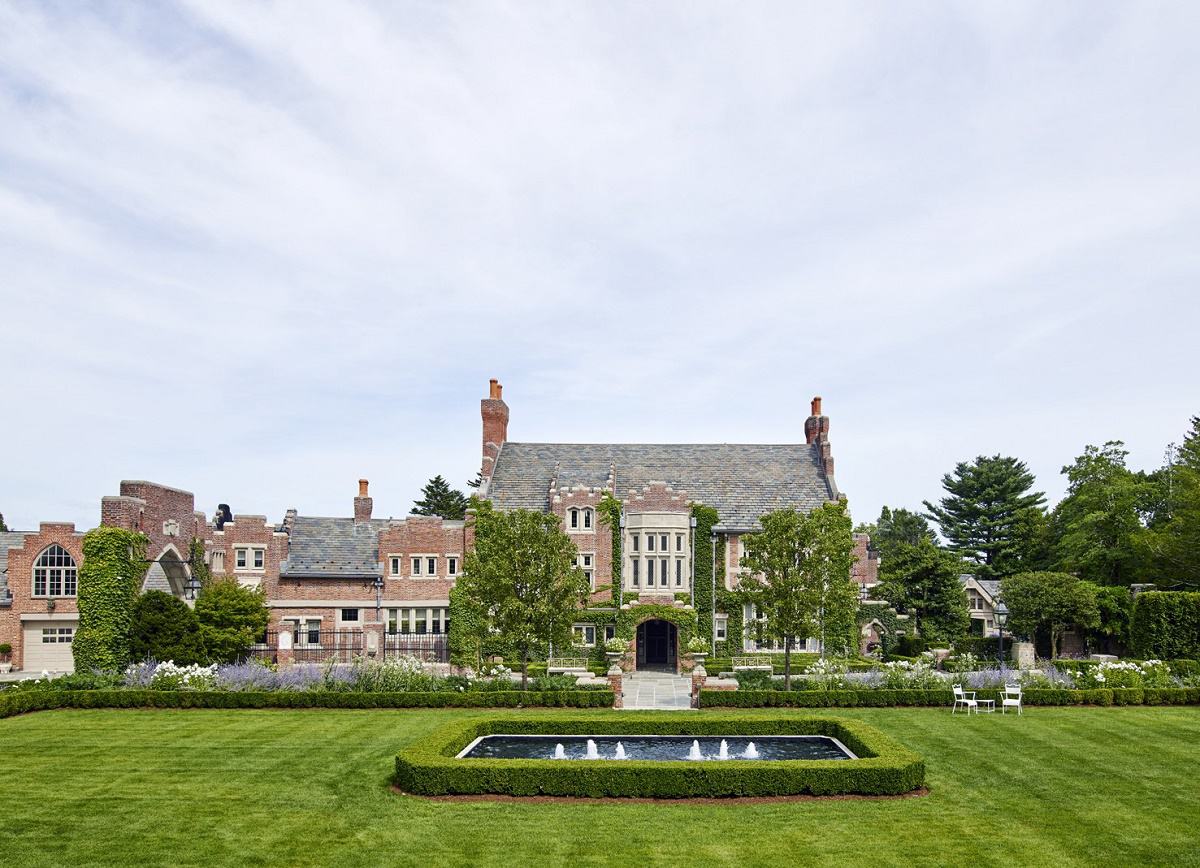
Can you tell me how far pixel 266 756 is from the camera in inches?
896

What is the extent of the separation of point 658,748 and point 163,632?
23.2 m

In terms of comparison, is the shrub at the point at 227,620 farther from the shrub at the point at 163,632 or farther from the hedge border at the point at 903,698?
the hedge border at the point at 903,698

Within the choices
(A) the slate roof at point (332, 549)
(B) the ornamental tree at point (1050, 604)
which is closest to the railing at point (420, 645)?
(A) the slate roof at point (332, 549)

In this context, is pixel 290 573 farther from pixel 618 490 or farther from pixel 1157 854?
pixel 1157 854

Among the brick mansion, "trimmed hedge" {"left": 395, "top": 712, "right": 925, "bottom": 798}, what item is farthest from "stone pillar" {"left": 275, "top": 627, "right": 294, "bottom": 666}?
"trimmed hedge" {"left": 395, "top": 712, "right": 925, "bottom": 798}

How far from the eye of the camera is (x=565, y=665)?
42594mm

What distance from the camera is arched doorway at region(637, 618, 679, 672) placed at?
47188 mm

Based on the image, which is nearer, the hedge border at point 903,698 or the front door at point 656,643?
the hedge border at point 903,698

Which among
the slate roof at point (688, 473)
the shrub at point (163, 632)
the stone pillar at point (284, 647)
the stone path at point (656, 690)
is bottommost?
the stone path at point (656, 690)

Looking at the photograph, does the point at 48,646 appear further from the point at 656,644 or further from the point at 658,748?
the point at 658,748

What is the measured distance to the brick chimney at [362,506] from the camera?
51781 mm

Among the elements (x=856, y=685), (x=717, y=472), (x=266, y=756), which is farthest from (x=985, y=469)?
(x=266, y=756)

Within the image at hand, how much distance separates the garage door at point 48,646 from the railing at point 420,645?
14.2m

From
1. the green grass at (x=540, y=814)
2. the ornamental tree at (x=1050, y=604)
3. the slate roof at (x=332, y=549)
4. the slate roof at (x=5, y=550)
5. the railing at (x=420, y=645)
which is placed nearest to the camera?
the green grass at (x=540, y=814)
